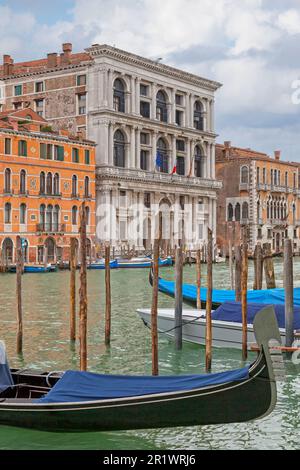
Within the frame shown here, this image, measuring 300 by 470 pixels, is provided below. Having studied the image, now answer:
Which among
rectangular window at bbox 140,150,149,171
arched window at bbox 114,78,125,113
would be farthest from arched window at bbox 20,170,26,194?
rectangular window at bbox 140,150,149,171

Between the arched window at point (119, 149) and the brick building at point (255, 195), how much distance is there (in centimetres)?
903

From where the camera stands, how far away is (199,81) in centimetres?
4306

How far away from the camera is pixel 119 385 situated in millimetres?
6051

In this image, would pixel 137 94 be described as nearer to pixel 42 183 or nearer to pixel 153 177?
pixel 153 177

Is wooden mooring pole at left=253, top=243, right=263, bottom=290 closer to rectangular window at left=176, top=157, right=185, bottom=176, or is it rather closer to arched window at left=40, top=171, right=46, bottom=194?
arched window at left=40, top=171, right=46, bottom=194

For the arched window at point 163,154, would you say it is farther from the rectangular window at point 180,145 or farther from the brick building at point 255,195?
the brick building at point 255,195

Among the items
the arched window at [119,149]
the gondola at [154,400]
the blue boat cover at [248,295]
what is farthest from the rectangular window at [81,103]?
the gondola at [154,400]

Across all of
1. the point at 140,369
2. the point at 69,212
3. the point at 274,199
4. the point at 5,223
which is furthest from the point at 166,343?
the point at 274,199

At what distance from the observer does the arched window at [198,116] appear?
143ft

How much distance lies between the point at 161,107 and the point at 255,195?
8.39 meters

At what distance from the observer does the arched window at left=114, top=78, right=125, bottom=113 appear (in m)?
37.5

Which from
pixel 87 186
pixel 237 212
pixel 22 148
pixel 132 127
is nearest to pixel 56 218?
pixel 87 186

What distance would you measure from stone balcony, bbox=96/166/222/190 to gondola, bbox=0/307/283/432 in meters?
29.8

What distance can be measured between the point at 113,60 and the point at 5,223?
10.7 m
